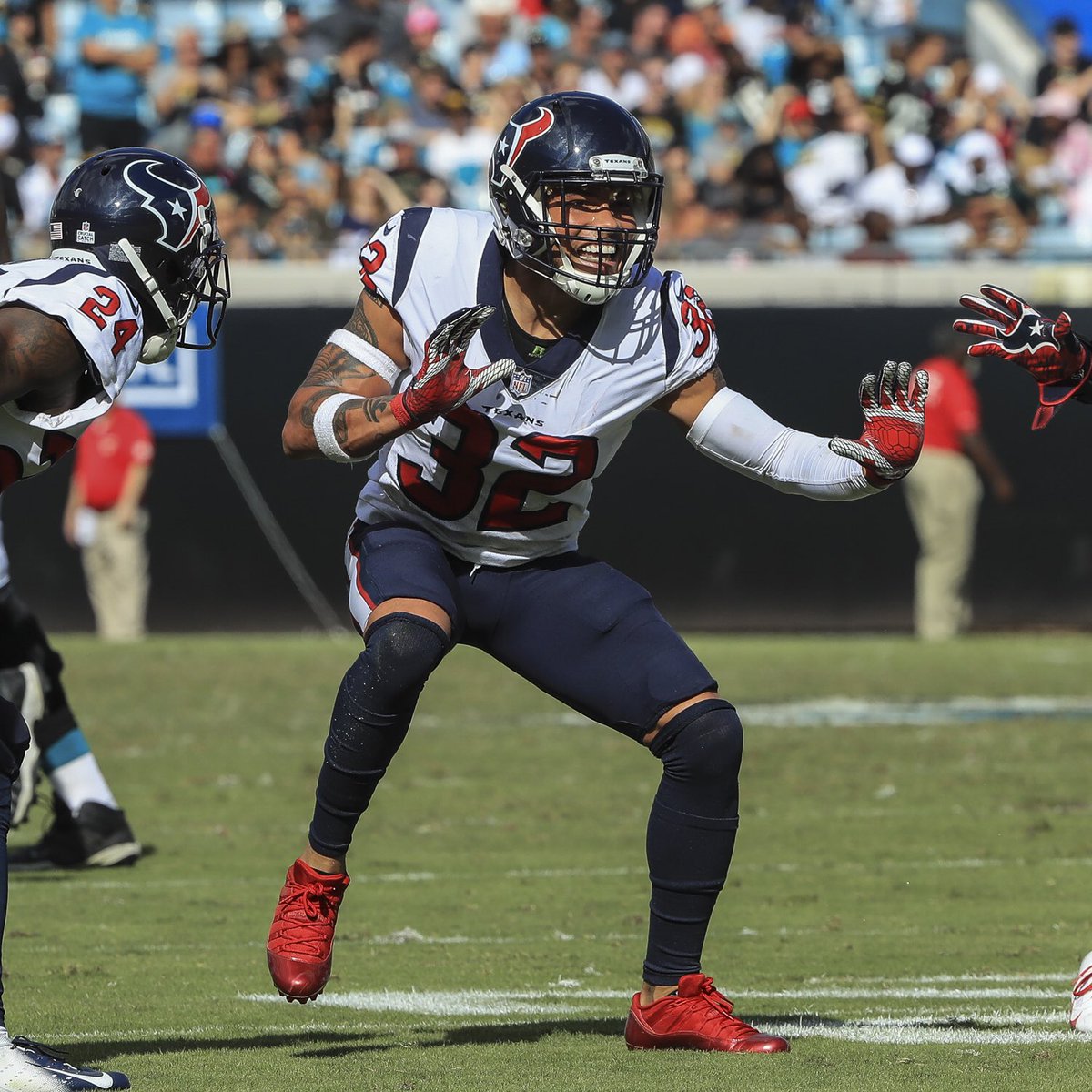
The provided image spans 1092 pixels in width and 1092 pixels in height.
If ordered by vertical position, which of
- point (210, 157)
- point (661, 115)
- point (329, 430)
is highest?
point (329, 430)

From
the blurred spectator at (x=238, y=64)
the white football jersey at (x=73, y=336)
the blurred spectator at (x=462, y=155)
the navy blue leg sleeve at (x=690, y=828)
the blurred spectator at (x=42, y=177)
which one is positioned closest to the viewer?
the white football jersey at (x=73, y=336)

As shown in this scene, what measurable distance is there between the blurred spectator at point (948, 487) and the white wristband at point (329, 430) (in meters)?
9.52

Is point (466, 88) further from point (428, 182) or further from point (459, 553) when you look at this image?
point (459, 553)

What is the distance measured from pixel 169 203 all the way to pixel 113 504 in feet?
32.5

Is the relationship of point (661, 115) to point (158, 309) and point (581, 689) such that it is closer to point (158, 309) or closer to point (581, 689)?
point (581, 689)

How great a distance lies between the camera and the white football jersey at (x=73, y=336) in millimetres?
3584

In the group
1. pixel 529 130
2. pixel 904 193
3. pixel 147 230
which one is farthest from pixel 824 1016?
pixel 904 193

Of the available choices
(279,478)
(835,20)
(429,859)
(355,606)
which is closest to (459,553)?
(355,606)

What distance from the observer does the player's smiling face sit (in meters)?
4.39

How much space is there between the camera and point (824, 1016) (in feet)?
14.9

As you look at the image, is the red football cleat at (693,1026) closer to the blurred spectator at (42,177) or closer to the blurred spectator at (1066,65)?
the blurred spectator at (42,177)

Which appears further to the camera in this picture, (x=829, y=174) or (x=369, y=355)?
(x=829, y=174)

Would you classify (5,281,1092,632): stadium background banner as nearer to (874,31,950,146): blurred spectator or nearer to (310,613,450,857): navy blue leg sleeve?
(874,31,950,146): blurred spectator

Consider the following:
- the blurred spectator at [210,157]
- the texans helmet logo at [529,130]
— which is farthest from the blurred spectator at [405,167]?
the texans helmet logo at [529,130]
